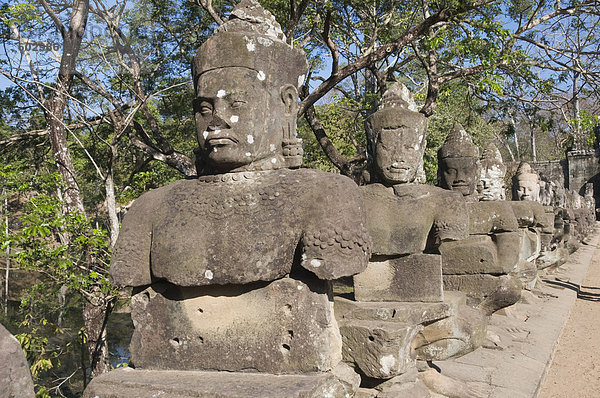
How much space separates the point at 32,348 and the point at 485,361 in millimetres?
4371

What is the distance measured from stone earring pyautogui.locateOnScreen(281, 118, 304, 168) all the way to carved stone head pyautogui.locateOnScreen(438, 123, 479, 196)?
126 inches

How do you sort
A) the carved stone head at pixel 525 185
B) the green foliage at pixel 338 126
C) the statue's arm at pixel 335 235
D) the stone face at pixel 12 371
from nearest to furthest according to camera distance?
the stone face at pixel 12 371 → the statue's arm at pixel 335 235 → the carved stone head at pixel 525 185 → the green foliage at pixel 338 126

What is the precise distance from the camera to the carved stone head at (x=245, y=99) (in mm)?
2596

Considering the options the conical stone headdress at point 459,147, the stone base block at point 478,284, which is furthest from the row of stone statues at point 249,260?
the conical stone headdress at point 459,147

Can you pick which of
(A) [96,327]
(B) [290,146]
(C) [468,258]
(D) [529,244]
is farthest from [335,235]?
(D) [529,244]

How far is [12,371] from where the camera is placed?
1.93 meters

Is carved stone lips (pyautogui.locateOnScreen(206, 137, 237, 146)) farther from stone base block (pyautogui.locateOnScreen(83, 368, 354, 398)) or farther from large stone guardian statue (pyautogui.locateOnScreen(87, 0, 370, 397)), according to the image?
stone base block (pyautogui.locateOnScreen(83, 368, 354, 398))

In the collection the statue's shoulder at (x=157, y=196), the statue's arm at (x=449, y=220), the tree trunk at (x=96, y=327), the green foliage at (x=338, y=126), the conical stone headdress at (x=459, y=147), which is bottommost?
the tree trunk at (x=96, y=327)

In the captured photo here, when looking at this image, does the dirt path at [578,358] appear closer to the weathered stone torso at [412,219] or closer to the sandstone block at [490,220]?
the sandstone block at [490,220]

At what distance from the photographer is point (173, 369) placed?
2615 mm

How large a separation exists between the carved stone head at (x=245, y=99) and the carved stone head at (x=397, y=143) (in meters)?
0.99

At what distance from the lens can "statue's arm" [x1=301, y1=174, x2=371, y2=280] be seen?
2.35 meters

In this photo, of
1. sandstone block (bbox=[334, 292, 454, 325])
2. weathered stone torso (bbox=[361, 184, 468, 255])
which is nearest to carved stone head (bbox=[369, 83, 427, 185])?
weathered stone torso (bbox=[361, 184, 468, 255])

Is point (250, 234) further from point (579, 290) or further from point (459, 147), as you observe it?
point (579, 290)
